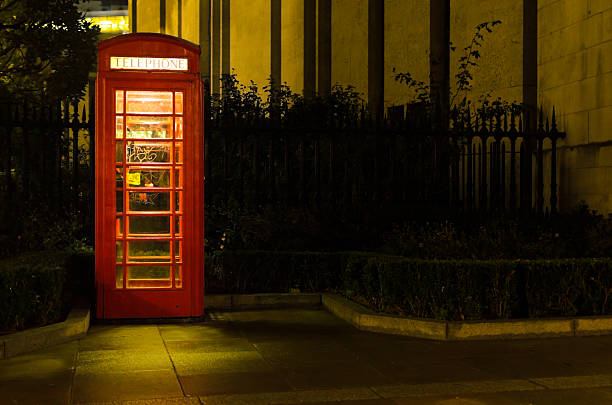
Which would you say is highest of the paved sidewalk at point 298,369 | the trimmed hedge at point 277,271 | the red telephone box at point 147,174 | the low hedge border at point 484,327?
the red telephone box at point 147,174

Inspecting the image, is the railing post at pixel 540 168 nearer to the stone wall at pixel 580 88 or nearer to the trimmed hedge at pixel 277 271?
the stone wall at pixel 580 88

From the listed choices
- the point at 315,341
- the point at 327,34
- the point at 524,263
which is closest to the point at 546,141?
the point at 524,263

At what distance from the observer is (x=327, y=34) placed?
23000 mm

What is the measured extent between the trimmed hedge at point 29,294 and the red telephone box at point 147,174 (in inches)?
25.0

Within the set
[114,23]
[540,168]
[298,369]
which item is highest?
[114,23]

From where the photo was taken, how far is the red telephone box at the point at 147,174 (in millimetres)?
8633

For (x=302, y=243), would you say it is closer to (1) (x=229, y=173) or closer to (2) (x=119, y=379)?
(1) (x=229, y=173)

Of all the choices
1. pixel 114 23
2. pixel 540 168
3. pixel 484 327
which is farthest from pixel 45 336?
pixel 114 23

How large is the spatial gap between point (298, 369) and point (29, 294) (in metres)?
2.90

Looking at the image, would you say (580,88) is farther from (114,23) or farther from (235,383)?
(114,23)

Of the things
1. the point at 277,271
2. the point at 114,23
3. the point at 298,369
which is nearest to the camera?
the point at 298,369

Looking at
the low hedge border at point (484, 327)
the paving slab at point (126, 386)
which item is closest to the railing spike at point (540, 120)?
the low hedge border at point (484, 327)

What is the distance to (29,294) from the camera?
25.7ft

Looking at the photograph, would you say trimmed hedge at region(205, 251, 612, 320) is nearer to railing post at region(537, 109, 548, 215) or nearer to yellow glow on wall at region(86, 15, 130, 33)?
railing post at region(537, 109, 548, 215)
